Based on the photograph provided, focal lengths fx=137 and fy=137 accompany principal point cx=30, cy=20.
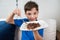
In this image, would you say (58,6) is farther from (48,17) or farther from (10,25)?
(10,25)

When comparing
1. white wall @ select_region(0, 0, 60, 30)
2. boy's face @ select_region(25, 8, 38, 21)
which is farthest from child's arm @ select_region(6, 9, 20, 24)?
white wall @ select_region(0, 0, 60, 30)

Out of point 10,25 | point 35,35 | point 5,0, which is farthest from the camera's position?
point 5,0

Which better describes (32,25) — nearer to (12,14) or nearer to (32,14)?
(32,14)

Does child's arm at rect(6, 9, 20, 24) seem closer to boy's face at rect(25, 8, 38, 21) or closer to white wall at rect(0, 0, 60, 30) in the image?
boy's face at rect(25, 8, 38, 21)

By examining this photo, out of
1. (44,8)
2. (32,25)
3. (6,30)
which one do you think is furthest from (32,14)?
(44,8)

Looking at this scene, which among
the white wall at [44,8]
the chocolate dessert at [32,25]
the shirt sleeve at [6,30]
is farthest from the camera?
the white wall at [44,8]

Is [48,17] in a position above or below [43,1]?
below

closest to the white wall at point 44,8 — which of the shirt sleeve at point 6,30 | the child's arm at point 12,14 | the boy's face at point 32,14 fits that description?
the shirt sleeve at point 6,30

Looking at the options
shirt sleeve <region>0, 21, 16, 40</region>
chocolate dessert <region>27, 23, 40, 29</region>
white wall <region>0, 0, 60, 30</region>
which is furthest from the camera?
white wall <region>0, 0, 60, 30</region>

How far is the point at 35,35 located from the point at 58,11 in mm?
843

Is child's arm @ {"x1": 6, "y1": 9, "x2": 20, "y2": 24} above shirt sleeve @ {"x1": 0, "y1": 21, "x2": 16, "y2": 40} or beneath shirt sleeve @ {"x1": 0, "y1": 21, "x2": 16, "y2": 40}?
above

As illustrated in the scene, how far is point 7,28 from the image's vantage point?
1343 millimetres

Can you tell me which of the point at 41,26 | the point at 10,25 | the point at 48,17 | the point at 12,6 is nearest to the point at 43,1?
the point at 48,17

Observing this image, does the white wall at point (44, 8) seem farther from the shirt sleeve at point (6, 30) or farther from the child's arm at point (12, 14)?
the child's arm at point (12, 14)
